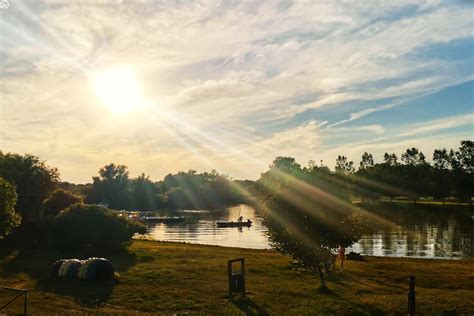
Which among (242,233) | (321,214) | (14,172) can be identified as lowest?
(242,233)

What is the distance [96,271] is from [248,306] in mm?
13754

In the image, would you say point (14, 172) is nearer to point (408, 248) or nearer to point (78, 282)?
point (78, 282)

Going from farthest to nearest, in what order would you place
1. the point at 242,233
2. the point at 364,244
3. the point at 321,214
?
the point at 242,233
the point at 364,244
the point at 321,214

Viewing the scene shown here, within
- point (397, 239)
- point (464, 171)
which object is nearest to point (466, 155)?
point (464, 171)

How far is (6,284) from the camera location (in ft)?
118

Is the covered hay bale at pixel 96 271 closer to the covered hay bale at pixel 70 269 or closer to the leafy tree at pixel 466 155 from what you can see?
the covered hay bale at pixel 70 269

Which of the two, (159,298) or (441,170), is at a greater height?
(441,170)

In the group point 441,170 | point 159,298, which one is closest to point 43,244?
point 159,298

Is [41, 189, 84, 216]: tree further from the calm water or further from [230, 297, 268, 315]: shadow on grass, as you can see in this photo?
[230, 297, 268, 315]: shadow on grass

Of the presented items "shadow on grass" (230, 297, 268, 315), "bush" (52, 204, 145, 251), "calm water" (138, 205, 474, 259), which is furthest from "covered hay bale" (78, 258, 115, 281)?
"calm water" (138, 205, 474, 259)

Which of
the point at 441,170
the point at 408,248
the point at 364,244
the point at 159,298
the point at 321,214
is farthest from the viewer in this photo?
the point at 441,170

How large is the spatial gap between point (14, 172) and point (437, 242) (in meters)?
78.8

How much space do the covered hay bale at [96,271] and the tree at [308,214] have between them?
13306mm

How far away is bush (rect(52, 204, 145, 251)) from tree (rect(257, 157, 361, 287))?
25.9 meters
